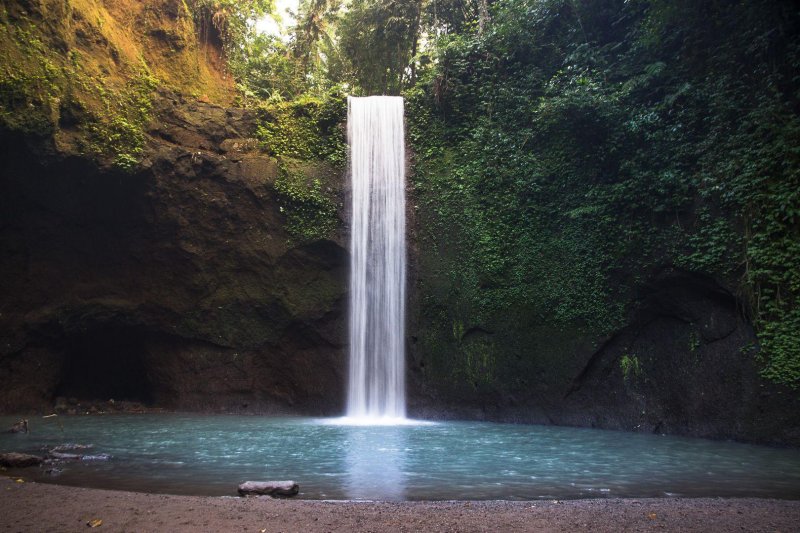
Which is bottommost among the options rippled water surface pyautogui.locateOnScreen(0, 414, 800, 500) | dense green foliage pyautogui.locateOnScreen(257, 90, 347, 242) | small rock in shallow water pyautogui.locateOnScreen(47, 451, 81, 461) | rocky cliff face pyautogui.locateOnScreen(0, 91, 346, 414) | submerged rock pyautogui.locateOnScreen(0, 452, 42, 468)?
rippled water surface pyautogui.locateOnScreen(0, 414, 800, 500)

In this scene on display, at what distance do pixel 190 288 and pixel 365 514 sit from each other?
36.2 ft

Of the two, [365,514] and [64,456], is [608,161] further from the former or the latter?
[64,456]

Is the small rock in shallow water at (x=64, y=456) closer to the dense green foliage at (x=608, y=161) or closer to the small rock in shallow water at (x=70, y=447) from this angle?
the small rock in shallow water at (x=70, y=447)

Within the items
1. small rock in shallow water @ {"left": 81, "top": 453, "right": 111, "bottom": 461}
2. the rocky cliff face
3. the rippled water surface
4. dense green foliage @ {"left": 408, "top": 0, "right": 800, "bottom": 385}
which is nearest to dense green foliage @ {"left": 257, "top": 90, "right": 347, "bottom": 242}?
the rocky cliff face

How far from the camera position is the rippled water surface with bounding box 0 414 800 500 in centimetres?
530

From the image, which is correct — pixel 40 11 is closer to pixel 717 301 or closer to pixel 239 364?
pixel 239 364

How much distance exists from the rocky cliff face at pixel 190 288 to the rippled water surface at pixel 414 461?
3136 millimetres

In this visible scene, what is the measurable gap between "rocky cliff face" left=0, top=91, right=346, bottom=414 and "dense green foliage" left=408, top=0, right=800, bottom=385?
3319 mm

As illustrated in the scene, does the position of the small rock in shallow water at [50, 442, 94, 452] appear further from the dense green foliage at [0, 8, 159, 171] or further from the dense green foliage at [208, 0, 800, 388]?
the dense green foliage at [208, 0, 800, 388]

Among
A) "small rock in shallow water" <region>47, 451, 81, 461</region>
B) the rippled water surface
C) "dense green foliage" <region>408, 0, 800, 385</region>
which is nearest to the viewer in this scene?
the rippled water surface

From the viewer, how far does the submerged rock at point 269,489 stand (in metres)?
4.89

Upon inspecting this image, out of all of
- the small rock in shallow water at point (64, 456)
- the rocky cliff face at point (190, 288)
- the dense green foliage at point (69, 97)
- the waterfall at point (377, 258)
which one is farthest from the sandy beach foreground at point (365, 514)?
the dense green foliage at point (69, 97)

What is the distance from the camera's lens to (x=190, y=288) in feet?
45.7

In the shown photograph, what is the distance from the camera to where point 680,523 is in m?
4.00
